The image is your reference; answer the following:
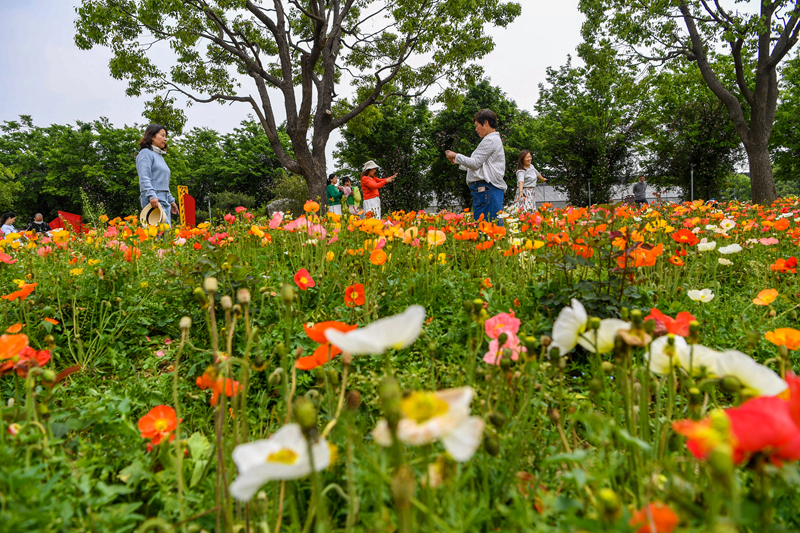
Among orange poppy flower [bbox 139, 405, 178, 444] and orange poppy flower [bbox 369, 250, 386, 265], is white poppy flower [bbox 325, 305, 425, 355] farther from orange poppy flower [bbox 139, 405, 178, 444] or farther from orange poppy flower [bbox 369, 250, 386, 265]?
orange poppy flower [bbox 369, 250, 386, 265]

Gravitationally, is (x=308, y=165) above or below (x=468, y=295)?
above

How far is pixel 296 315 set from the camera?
5.92 feet

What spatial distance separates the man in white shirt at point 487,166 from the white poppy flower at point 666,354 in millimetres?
3671

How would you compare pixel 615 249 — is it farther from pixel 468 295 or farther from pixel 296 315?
pixel 296 315

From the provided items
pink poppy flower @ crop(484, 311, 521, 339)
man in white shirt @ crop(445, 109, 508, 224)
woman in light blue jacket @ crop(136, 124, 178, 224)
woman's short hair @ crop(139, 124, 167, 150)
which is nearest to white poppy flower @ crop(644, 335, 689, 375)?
pink poppy flower @ crop(484, 311, 521, 339)

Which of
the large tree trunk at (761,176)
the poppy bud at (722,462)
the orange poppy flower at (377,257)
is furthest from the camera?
the large tree trunk at (761,176)

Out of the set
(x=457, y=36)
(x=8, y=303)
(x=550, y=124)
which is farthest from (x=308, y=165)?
(x=550, y=124)

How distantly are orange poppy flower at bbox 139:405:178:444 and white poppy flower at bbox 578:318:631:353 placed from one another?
0.94 metres

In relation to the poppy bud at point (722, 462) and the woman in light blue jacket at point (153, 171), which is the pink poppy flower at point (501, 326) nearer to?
the poppy bud at point (722, 462)

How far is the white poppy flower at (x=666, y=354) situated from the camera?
2.49 ft

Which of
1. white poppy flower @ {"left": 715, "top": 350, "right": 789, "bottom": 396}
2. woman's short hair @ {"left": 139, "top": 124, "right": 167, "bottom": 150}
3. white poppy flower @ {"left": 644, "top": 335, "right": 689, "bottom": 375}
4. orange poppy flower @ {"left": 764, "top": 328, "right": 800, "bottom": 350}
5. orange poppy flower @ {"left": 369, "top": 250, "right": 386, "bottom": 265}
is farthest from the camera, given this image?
woman's short hair @ {"left": 139, "top": 124, "right": 167, "bottom": 150}

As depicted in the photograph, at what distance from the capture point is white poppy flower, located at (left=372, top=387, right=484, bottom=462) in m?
0.44

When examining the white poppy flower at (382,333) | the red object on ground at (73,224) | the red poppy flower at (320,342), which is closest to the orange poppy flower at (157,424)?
the red poppy flower at (320,342)

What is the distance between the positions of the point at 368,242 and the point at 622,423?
4.60ft
